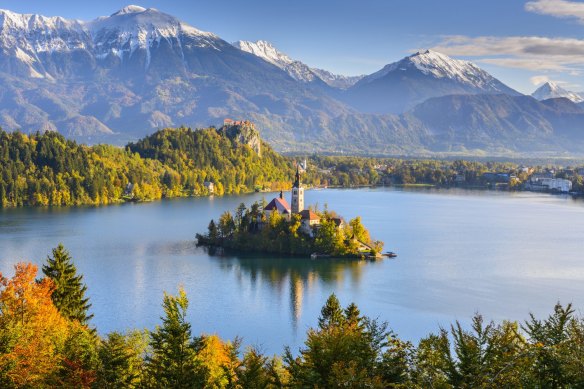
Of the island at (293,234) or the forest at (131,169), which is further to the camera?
the forest at (131,169)

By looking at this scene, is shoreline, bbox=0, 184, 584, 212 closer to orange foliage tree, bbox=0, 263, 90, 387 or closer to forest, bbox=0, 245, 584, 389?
orange foliage tree, bbox=0, 263, 90, 387

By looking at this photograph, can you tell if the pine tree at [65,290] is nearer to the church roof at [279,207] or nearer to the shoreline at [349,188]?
the church roof at [279,207]

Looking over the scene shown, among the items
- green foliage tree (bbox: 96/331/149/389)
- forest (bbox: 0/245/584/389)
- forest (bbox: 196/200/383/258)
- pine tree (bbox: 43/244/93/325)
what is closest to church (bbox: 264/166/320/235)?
forest (bbox: 196/200/383/258)

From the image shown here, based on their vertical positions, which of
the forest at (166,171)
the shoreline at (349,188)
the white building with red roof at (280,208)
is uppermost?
the forest at (166,171)

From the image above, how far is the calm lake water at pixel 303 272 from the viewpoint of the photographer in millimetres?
27891

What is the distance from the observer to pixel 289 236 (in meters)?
42.0

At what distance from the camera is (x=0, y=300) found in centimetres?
1706

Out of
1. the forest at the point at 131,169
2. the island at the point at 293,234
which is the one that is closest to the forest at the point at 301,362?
the island at the point at 293,234

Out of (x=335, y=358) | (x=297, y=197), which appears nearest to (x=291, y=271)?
(x=297, y=197)

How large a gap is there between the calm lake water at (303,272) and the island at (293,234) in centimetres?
132

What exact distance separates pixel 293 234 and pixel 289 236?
297 mm

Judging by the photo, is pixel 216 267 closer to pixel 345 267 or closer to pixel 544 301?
pixel 345 267

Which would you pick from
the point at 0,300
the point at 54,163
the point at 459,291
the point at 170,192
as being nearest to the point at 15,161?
the point at 54,163

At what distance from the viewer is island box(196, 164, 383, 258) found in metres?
41.1
